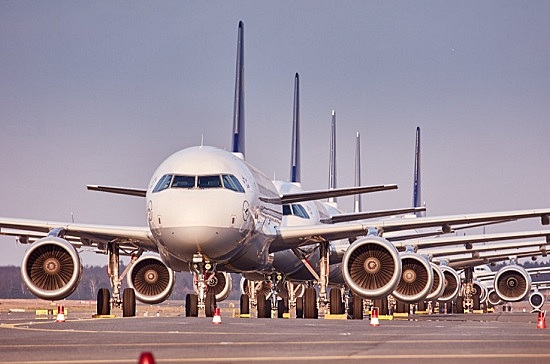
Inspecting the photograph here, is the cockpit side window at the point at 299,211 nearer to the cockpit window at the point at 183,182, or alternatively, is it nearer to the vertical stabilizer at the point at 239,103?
the vertical stabilizer at the point at 239,103

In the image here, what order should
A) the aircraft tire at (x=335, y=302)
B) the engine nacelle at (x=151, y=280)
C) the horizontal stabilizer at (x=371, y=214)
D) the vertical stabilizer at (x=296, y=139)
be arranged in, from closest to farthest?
1. the aircraft tire at (x=335, y=302)
2. the horizontal stabilizer at (x=371, y=214)
3. the engine nacelle at (x=151, y=280)
4. the vertical stabilizer at (x=296, y=139)

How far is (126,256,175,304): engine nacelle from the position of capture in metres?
38.5

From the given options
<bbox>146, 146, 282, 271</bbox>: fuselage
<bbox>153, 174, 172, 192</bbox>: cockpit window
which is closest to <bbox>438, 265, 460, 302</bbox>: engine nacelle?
<bbox>146, 146, 282, 271</bbox>: fuselage

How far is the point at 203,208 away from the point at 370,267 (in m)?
5.82

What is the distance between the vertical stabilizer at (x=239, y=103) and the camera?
132 feet

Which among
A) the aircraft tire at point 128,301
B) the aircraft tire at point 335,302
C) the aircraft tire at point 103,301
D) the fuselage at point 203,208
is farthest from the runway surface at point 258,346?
the aircraft tire at point 335,302

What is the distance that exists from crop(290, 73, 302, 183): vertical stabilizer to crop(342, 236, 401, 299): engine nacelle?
23368mm

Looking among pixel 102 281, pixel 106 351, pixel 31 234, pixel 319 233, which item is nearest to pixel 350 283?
pixel 319 233

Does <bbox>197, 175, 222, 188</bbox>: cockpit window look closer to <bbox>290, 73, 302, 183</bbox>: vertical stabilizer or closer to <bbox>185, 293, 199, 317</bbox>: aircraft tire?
<bbox>185, 293, 199, 317</bbox>: aircraft tire

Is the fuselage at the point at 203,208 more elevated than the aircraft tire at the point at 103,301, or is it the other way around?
the fuselage at the point at 203,208

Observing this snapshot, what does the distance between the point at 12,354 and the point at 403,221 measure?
72.4ft

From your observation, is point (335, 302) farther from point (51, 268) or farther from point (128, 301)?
point (51, 268)

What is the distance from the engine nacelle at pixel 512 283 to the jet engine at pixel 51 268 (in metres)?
42.3

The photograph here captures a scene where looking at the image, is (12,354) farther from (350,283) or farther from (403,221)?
(403,221)
